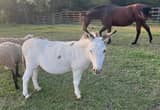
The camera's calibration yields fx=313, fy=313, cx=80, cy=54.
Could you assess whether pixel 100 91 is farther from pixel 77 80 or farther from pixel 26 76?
pixel 26 76

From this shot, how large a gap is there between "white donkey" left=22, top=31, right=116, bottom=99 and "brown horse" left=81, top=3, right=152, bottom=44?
597 centimetres

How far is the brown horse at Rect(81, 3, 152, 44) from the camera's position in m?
11.0

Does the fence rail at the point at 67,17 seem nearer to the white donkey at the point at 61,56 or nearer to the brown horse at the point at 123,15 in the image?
the brown horse at the point at 123,15

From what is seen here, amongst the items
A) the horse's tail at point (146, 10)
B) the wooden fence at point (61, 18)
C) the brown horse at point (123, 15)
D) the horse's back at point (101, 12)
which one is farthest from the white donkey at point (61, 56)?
the wooden fence at point (61, 18)

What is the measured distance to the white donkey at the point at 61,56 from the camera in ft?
15.7

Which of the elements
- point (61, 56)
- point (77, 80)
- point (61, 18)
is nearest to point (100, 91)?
point (77, 80)

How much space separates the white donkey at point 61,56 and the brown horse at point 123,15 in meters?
5.97

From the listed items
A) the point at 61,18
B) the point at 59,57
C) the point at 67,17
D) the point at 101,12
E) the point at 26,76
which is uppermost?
the point at 59,57

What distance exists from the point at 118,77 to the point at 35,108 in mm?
2139

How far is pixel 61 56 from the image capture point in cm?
496

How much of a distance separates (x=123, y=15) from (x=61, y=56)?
685 centimetres

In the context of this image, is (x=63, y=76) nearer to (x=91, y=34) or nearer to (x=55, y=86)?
(x=55, y=86)

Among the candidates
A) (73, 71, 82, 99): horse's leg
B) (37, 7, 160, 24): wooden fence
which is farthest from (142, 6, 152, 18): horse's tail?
(37, 7, 160, 24): wooden fence

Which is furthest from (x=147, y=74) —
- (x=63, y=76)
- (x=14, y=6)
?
(x=14, y=6)
